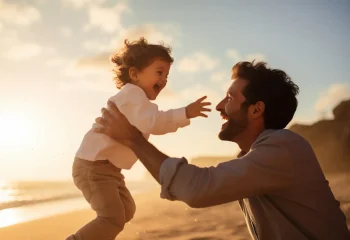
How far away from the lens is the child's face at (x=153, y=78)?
407 cm

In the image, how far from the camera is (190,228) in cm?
668

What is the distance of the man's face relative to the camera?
292 centimetres

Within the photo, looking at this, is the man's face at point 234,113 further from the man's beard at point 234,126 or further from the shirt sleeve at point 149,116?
the shirt sleeve at point 149,116

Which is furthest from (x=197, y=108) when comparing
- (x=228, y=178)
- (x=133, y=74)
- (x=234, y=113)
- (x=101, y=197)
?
(x=228, y=178)

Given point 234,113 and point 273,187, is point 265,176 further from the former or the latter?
point 234,113

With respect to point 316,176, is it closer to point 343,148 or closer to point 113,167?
point 113,167

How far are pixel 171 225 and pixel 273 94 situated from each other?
4.89 meters

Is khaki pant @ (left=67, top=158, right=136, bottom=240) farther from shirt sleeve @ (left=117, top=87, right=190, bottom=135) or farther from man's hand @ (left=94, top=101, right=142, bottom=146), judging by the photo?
man's hand @ (left=94, top=101, right=142, bottom=146)

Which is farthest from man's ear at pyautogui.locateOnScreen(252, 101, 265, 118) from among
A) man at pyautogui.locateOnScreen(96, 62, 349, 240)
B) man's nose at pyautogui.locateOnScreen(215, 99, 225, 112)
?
man's nose at pyautogui.locateOnScreen(215, 99, 225, 112)

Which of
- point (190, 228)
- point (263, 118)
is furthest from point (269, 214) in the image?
point (190, 228)

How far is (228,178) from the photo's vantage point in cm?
217

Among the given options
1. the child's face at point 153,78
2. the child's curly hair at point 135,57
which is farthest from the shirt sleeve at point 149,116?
the child's curly hair at point 135,57

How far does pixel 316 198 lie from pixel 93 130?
2.18 m

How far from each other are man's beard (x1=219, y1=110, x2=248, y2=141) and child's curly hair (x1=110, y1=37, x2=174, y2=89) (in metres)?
1.48
